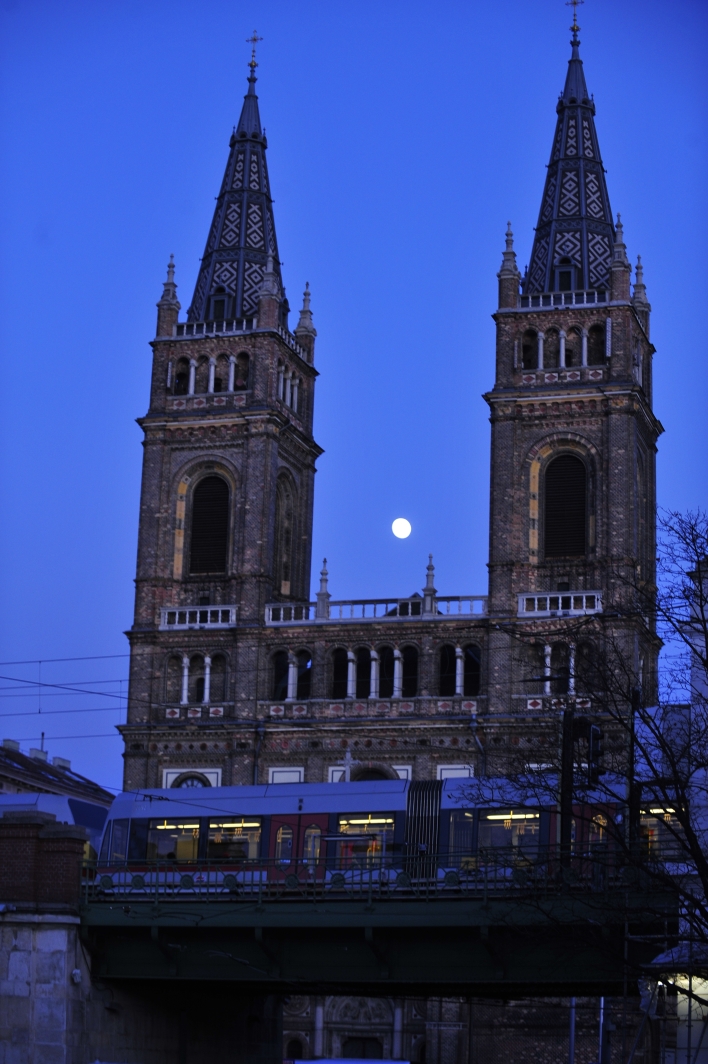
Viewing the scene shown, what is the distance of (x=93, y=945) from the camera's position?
143 ft

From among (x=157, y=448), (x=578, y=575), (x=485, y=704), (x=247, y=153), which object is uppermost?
(x=247, y=153)

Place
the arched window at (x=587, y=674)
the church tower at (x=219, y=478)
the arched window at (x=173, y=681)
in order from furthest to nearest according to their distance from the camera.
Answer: the church tower at (x=219, y=478) < the arched window at (x=173, y=681) < the arched window at (x=587, y=674)

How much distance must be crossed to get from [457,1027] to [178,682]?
63.9ft

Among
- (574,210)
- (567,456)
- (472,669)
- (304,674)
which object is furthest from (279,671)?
(574,210)

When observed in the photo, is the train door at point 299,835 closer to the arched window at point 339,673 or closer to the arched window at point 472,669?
the arched window at point 472,669

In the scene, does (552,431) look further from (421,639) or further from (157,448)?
(157,448)

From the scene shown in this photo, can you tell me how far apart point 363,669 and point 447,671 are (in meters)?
3.88

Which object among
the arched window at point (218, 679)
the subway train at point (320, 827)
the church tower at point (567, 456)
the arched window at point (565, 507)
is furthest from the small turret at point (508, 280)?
the subway train at point (320, 827)

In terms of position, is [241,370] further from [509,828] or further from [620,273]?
[509,828]

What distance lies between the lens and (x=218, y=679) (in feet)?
267

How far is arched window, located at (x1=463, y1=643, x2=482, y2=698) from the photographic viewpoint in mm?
77938

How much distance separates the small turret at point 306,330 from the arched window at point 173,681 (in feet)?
60.0

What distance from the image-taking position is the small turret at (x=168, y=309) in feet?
287

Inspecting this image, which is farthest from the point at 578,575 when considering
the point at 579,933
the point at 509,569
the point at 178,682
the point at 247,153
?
the point at 579,933
